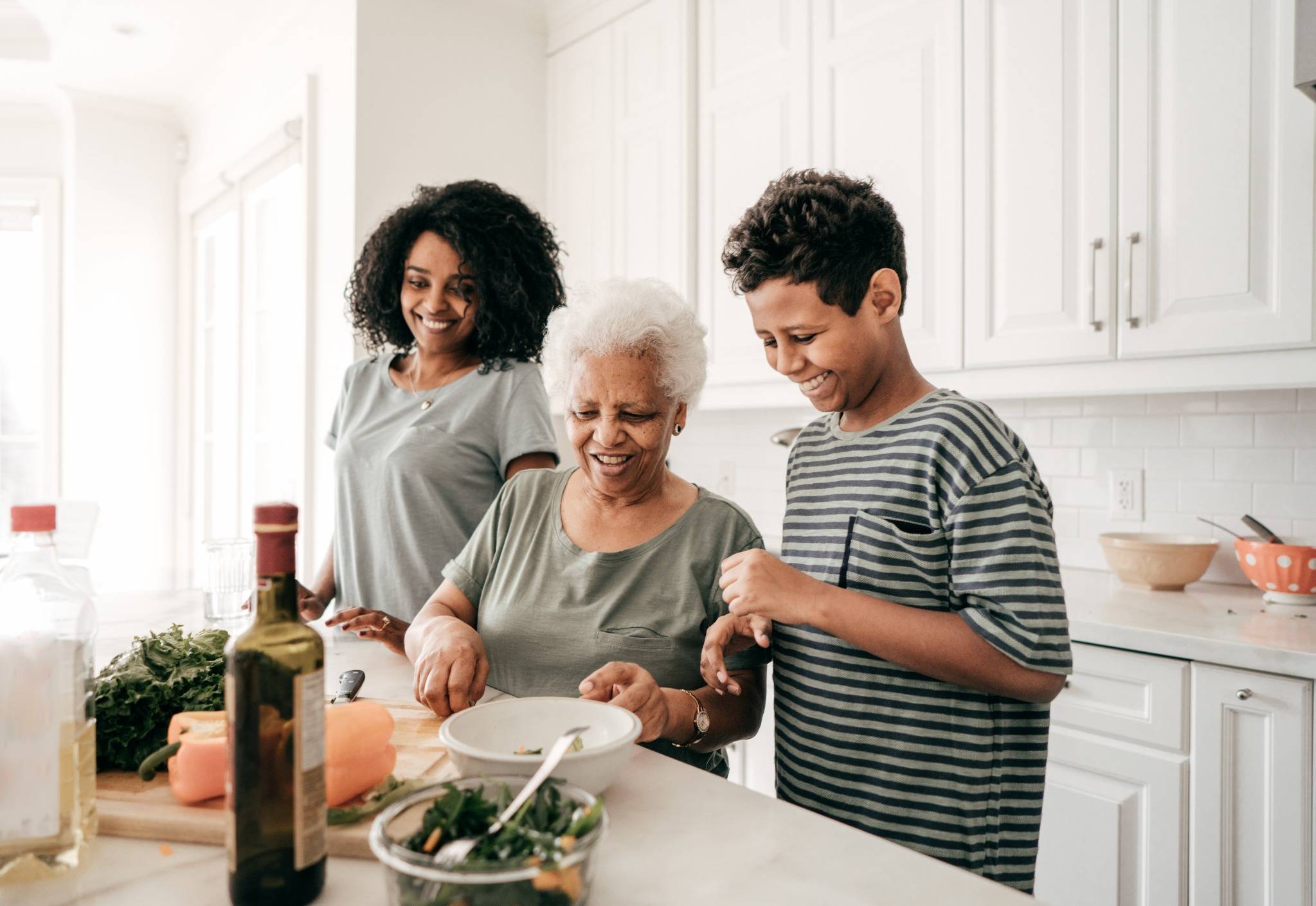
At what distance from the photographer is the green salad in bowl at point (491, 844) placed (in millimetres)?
501

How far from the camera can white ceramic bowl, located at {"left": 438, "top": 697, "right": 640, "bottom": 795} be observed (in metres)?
0.73

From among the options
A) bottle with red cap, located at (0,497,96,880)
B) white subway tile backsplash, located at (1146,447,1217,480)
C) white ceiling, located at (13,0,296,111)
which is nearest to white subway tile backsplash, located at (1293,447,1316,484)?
white subway tile backsplash, located at (1146,447,1217,480)

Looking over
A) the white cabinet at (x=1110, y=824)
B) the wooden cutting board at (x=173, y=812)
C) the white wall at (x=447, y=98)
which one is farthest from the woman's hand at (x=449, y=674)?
the white wall at (x=447, y=98)

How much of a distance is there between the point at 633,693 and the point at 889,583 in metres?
0.33

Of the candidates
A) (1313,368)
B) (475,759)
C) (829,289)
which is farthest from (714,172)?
(475,759)

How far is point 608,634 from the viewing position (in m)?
1.16

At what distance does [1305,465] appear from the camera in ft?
6.51

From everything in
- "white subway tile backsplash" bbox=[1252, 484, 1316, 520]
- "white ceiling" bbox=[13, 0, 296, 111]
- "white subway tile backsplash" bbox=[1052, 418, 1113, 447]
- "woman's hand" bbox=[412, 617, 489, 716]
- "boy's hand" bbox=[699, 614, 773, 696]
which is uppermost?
"white ceiling" bbox=[13, 0, 296, 111]

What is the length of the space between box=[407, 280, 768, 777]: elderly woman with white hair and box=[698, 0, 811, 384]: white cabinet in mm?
1397

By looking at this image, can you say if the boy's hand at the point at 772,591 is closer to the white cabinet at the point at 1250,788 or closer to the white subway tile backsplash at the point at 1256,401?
the white cabinet at the point at 1250,788

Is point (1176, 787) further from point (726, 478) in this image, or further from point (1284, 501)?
point (726, 478)

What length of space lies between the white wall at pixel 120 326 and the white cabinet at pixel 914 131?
13.3 feet

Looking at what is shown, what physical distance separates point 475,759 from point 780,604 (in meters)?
0.37

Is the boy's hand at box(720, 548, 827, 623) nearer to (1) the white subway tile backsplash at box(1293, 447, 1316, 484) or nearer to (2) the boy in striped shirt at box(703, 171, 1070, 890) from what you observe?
(2) the boy in striped shirt at box(703, 171, 1070, 890)
